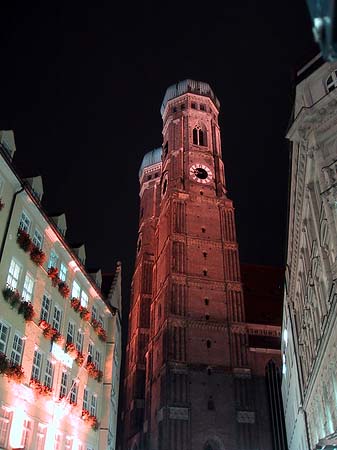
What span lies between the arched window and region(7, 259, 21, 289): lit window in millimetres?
56362

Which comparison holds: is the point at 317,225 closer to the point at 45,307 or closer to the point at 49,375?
the point at 45,307

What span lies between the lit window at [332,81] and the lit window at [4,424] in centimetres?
2021

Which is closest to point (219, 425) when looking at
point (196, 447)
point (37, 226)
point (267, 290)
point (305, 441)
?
point (196, 447)

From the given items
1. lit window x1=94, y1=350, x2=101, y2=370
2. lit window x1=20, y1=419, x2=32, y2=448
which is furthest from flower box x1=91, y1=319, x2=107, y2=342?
lit window x1=20, y1=419, x2=32, y2=448

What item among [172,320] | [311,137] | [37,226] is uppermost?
[172,320]

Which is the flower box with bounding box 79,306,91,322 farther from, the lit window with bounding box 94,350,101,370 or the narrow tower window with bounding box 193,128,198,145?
the narrow tower window with bounding box 193,128,198,145

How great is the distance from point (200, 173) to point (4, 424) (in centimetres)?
5503

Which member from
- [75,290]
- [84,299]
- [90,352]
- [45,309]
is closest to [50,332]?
[45,309]

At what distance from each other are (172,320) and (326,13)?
52060 millimetres

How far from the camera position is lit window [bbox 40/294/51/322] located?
22.0m

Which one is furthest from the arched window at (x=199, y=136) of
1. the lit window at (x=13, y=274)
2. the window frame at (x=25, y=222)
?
the lit window at (x=13, y=274)

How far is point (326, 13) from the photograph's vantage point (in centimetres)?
356

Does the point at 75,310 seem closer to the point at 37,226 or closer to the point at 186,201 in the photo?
the point at 37,226

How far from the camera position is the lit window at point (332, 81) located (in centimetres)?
2284
